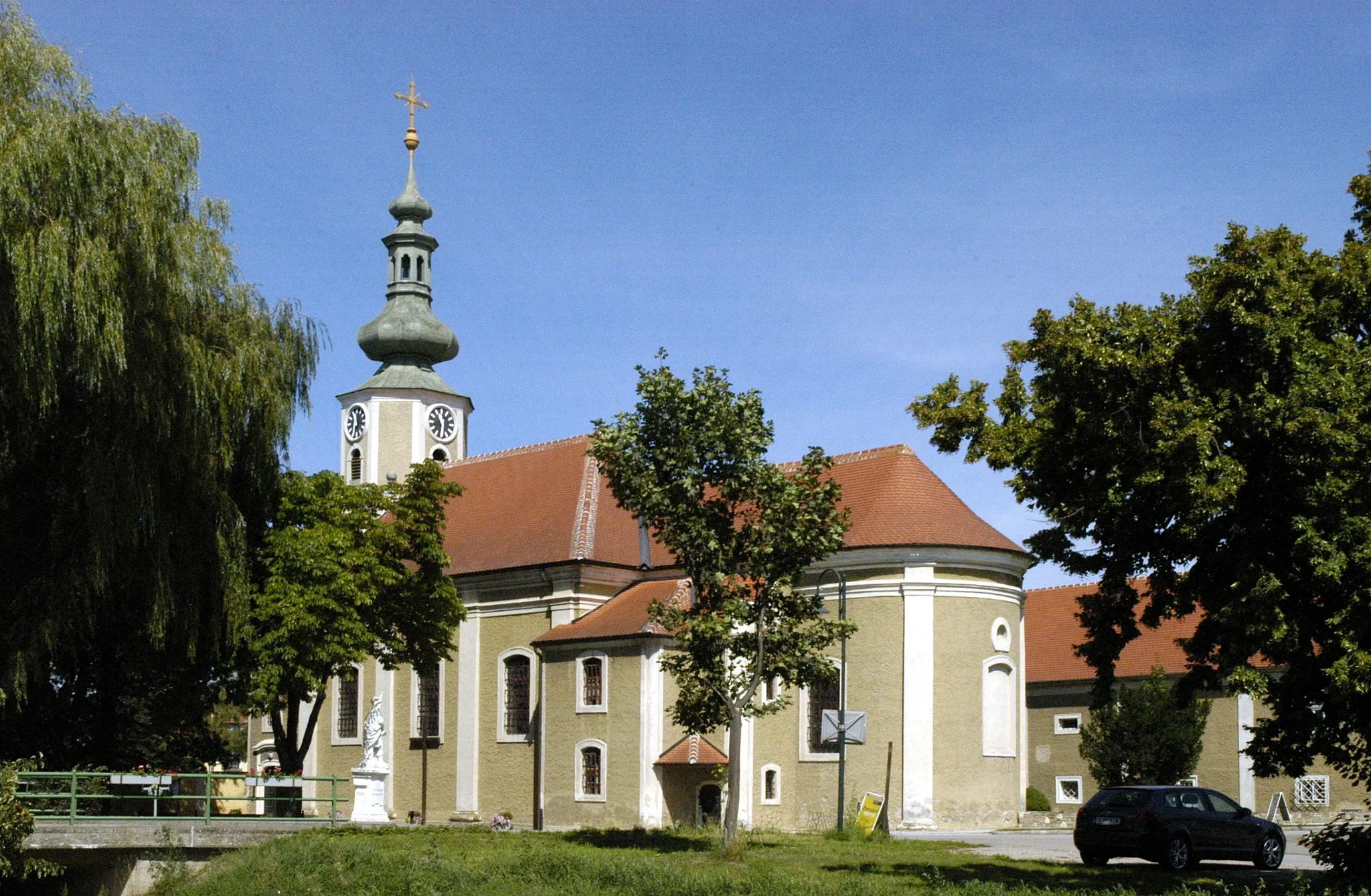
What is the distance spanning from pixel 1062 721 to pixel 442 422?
24367mm

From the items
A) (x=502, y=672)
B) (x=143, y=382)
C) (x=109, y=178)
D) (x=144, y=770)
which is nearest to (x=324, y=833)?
(x=144, y=770)

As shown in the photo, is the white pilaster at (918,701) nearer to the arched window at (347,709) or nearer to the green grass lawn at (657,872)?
the green grass lawn at (657,872)

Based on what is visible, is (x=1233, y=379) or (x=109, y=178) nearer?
(x=1233, y=379)

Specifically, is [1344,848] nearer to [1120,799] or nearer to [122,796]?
[1120,799]

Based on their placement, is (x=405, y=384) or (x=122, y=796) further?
(x=405, y=384)

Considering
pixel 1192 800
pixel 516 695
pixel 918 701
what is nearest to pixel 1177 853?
pixel 1192 800

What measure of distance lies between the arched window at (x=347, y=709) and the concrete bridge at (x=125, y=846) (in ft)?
70.9

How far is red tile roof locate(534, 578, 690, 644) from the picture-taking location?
37.6 metres

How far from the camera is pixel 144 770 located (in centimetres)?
2694

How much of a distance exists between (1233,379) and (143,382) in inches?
618

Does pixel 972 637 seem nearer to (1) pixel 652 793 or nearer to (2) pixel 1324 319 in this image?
(1) pixel 652 793

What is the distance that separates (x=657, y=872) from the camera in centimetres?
1967

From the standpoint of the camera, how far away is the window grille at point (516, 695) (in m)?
41.7

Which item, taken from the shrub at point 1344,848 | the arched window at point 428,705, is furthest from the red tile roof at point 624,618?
the shrub at point 1344,848
